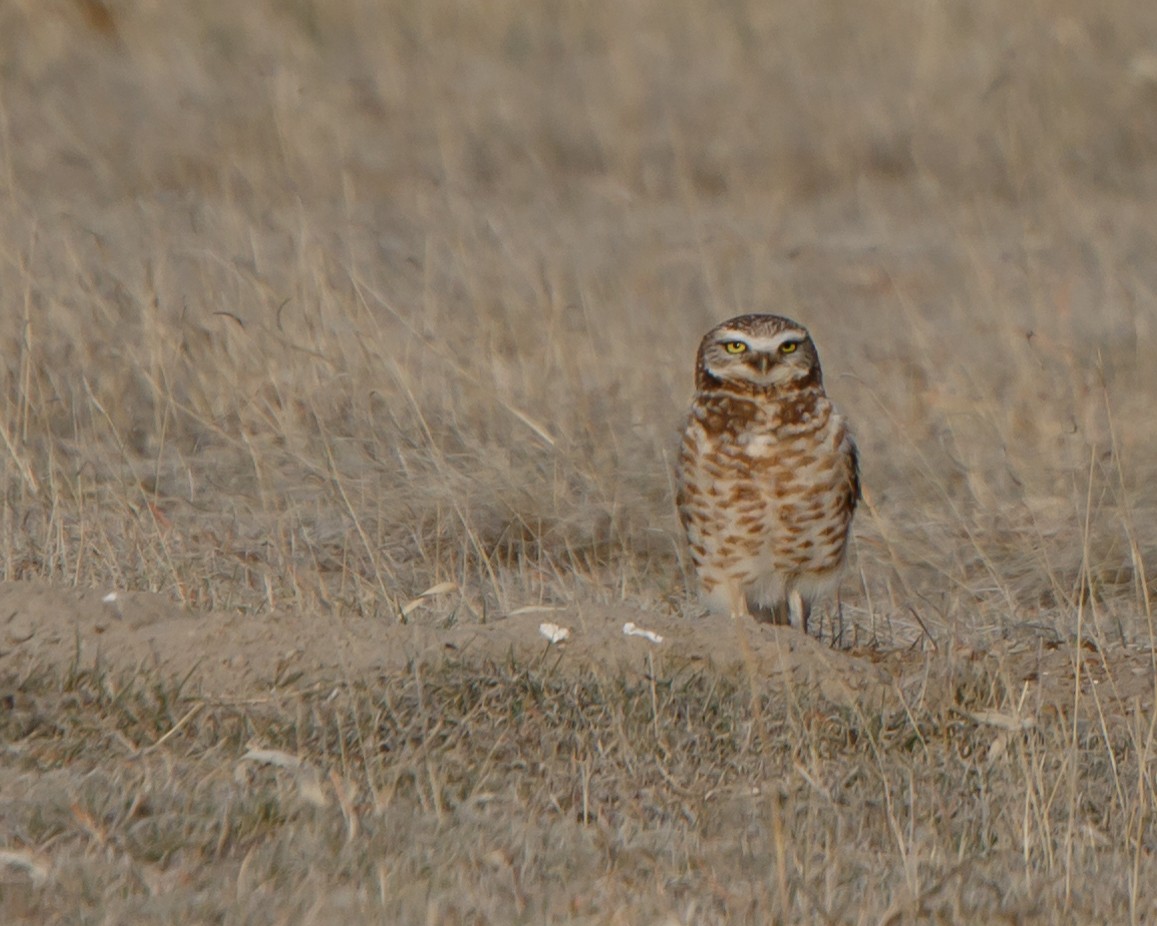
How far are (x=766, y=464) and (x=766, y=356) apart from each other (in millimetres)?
309

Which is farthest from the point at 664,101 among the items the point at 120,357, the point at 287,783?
the point at 287,783

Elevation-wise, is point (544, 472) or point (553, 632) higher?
point (553, 632)

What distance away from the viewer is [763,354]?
5.33 meters

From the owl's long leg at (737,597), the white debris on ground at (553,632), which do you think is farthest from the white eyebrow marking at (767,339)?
the white debris on ground at (553,632)

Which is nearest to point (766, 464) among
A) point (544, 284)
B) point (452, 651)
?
point (452, 651)

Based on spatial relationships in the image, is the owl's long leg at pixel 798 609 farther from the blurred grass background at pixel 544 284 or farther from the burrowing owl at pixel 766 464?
the blurred grass background at pixel 544 284

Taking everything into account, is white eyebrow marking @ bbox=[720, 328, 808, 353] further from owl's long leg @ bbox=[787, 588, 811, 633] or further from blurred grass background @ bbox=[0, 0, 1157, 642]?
blurred grass background @ bbox=[0, 0, 1157, 642]

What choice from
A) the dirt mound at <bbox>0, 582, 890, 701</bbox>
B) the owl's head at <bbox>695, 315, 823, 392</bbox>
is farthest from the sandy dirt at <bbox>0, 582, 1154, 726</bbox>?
the owl's head at <bbox>695, 315, 823, 392</bbox>

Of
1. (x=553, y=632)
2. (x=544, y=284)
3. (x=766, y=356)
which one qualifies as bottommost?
(x=553, y=632)

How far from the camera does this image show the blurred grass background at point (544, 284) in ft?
20.9

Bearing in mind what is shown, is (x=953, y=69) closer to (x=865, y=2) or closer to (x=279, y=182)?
(x=865, y=2)

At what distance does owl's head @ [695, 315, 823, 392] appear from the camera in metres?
5.32

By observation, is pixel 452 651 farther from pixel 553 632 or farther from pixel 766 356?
pixel 766 356

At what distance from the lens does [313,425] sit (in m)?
7.11
